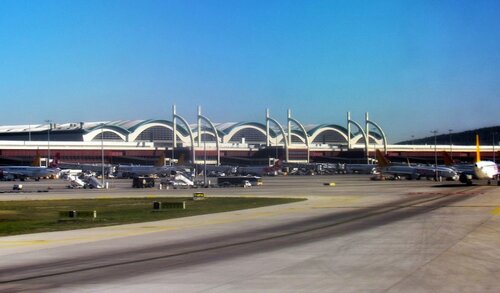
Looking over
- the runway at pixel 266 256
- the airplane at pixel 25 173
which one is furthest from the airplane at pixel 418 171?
the runway at pixel 266 256

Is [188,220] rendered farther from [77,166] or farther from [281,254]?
[77,166]

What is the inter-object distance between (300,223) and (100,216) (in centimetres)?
1429

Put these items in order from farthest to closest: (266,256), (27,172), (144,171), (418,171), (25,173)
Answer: (144,171), (27,172), (25,173), (418,171), (266,256)

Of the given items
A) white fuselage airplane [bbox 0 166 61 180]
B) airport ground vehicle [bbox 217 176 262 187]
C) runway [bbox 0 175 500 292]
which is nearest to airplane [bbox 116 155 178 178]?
white fuselage airplane [bbox 0 166 61 180]

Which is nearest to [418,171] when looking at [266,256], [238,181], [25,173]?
[238,181]

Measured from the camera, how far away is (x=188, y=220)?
3631 centimetres

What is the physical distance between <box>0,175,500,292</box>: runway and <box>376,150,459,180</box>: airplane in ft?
251

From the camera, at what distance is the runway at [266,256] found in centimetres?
1491

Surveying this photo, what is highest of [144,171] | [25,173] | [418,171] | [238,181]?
[25,173]

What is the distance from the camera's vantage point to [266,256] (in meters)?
19.9

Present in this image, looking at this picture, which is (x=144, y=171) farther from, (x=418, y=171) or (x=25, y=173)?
(x=418, y=171)

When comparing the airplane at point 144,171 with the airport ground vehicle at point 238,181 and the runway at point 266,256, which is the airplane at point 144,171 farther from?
the runway at point 266,256

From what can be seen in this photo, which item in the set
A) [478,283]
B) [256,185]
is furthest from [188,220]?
[256,185]

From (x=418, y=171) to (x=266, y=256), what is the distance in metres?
98.9
